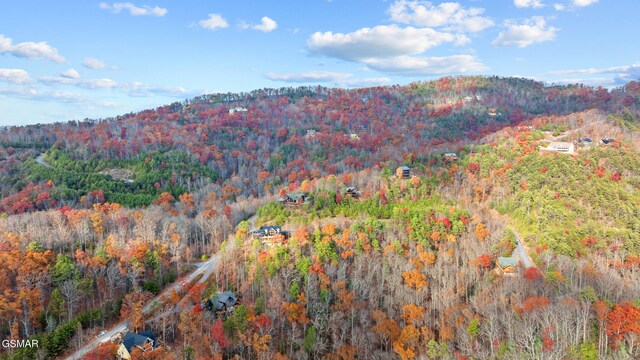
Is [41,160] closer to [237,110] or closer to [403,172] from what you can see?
[237,110]

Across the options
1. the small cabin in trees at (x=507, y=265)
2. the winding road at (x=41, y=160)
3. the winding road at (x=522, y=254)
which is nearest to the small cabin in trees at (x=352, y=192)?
the winding road at (x=522, y=254)

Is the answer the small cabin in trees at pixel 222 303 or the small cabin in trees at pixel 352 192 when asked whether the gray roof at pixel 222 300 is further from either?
the small cabin in trees at pixel 352 192

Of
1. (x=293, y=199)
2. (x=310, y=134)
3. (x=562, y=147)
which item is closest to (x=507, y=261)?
(x=293, y=199)

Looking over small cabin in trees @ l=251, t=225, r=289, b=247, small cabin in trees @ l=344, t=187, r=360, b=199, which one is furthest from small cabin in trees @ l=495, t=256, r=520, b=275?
small cabin in trees @ l=251, t=225, r=289, b=247

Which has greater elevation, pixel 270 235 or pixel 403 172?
pixel 403 172

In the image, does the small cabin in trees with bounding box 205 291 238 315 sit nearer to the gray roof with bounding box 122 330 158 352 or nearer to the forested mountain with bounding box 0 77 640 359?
the forested mountain with bounding box 0 77 640 359
